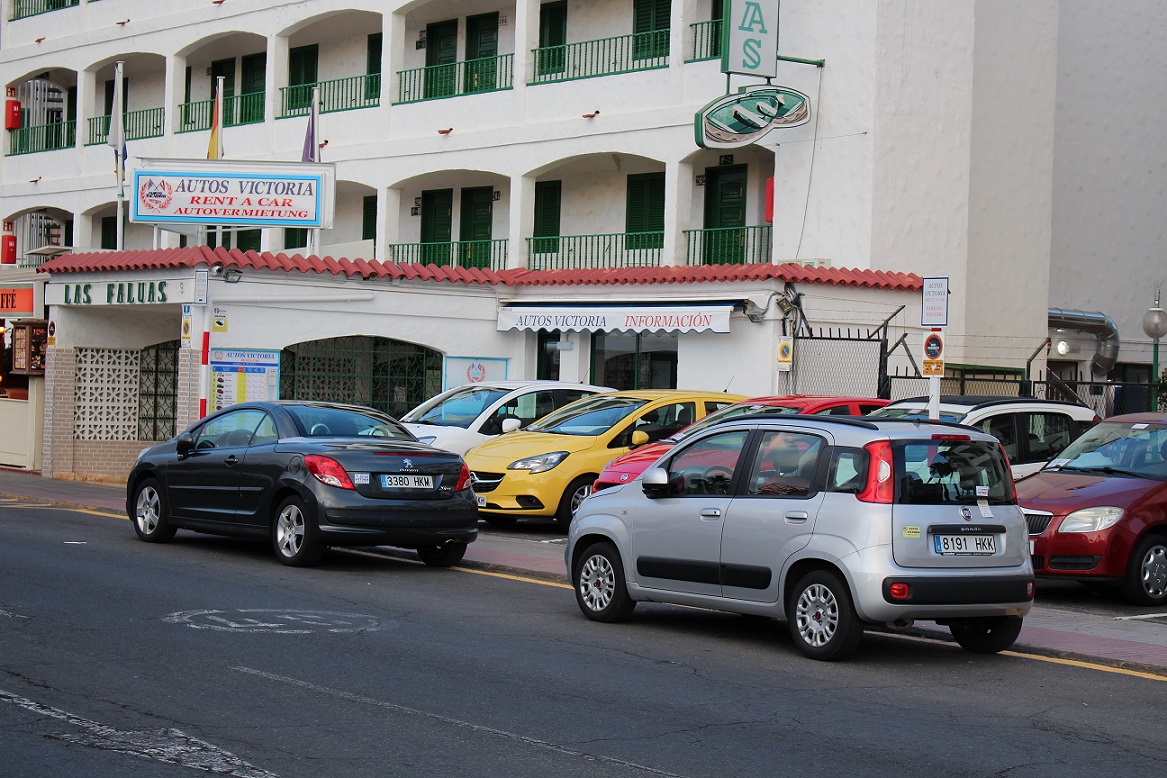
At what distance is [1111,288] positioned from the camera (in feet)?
103

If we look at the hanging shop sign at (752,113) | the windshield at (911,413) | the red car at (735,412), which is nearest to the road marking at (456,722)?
the red car at (735,412)

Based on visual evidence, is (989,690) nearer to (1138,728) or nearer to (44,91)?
(1138,728)

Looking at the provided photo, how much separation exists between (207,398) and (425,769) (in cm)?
1655

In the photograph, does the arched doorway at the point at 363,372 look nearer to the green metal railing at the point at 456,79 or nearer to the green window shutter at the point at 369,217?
the green metal railing at the point at 456,79

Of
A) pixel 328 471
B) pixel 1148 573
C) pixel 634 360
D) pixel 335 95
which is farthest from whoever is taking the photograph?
pixel 335 95

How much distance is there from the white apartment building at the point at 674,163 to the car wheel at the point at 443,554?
9654 mm

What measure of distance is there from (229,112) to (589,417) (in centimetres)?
2083

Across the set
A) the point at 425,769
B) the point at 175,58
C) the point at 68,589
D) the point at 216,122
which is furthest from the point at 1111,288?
the point at 425,769

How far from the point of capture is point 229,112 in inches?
1410

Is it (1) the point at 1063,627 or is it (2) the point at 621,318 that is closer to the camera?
(1) the point at 1063,627

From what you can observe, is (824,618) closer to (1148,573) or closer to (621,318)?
(1148,573)

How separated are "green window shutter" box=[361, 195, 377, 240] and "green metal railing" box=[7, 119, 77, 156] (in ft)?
34.0

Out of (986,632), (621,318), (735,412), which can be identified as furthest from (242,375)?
(986,632)

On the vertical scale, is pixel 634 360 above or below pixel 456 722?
above
